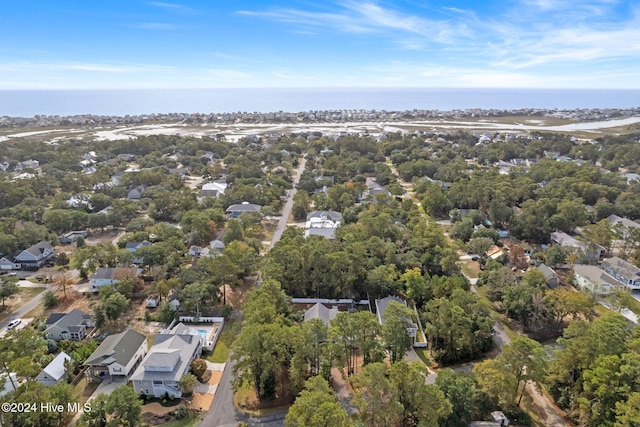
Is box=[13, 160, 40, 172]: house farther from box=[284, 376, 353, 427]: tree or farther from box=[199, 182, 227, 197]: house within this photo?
box=[284, 376, 353, 427]: tree

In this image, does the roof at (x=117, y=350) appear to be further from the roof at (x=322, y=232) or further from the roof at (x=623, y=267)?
the roof at (x=623, y=267)

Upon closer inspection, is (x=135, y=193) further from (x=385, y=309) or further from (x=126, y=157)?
(x=385, y=309)

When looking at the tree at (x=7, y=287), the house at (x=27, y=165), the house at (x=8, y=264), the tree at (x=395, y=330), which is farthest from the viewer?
the house at (x=27, y=165)

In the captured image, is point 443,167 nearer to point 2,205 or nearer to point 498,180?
point 498,180

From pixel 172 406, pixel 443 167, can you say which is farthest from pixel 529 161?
pixel 172 406

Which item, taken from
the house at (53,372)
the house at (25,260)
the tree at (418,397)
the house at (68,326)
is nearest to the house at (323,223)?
the house at (68,326)

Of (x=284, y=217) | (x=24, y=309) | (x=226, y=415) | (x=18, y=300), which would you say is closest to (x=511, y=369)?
(x=226, y=415)

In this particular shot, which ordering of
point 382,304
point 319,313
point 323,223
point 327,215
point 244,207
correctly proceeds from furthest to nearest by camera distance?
point 244,207, point 327,215, point 323,223, point 382,304, point 319,313

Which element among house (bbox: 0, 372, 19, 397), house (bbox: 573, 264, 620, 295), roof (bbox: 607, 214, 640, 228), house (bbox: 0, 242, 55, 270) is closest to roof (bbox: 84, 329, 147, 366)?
house (bbox: 0, 372, 19, 397)
